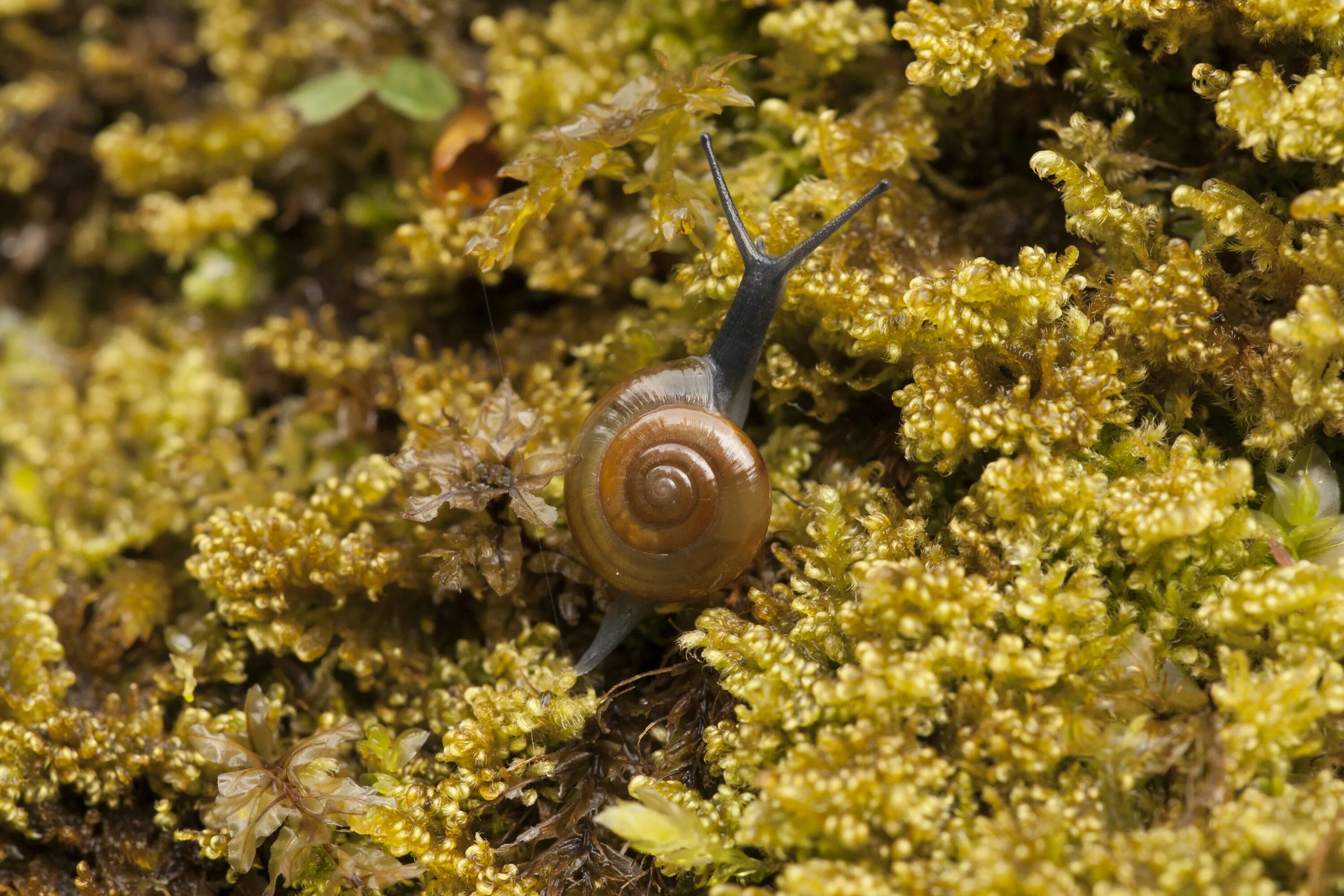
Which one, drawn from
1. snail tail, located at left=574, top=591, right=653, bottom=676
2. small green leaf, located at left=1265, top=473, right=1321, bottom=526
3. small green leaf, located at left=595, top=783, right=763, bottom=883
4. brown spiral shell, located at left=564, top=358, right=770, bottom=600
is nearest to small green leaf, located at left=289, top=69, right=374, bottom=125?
brown spiral shell, located at left=564, top=358, right=770, bottom=600

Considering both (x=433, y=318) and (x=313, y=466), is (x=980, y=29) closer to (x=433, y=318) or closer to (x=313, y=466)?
(x=433, y=318)

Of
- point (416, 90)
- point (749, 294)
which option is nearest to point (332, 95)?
point (416, 90)

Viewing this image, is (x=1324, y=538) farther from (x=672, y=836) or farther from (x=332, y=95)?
(x=332, y=95)

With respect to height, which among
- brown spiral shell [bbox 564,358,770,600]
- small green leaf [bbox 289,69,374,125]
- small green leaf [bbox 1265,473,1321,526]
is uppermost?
small green leaf [bbox 289,69,374,125]

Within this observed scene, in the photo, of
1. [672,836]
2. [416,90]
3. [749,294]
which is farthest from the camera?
[416,90]

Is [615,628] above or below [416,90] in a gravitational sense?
below

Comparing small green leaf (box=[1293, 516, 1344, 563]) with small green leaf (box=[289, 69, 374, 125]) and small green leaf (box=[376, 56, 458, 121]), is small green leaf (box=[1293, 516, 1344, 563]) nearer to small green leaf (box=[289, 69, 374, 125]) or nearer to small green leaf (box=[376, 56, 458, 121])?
small green leaf (box=[376, 56, 458, 121])

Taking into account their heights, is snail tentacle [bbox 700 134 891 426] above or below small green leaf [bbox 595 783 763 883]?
above

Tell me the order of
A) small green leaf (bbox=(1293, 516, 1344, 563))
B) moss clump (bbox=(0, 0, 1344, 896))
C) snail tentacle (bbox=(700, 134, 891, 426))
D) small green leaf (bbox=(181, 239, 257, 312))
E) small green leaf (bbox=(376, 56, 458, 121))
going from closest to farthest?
1. moss clump (bbox=(0, 0, 1344, 896))
2. small green leaf (bbox=(1293, 516, 1344, 563))
3. snail tentacle (bbox=(700, 134, 891, 426))
4. small green leaf (bbox=(376, 56, 458, 121))
5. small green leaf (bbox=(181, 239, 257, 312))
